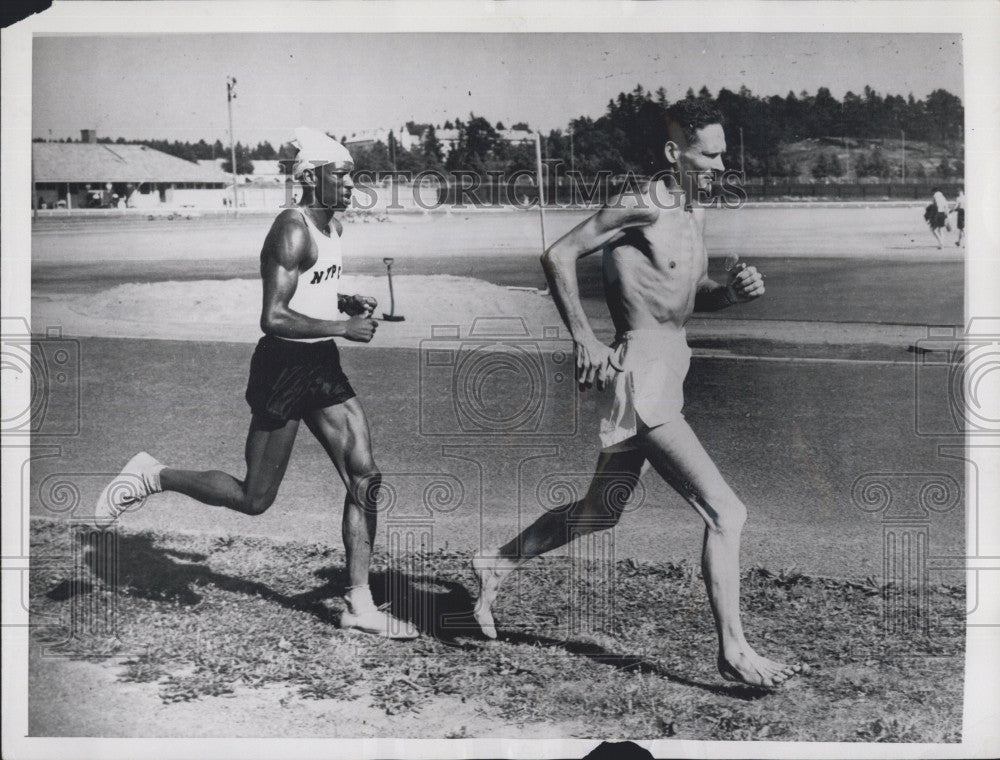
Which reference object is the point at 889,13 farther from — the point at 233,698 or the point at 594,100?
the point at 233,698

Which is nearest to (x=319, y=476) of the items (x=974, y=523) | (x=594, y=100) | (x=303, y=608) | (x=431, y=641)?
(x=303, y=608)

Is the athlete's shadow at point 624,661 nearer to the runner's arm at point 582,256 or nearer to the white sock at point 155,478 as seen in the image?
the runner's arm at point 582,256

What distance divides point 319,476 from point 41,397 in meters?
1.61

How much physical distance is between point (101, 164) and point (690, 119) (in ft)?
10.7

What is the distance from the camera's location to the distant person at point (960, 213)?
578 cm

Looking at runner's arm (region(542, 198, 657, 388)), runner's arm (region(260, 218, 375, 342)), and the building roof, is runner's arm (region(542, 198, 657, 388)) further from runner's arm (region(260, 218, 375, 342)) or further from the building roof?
the building roof

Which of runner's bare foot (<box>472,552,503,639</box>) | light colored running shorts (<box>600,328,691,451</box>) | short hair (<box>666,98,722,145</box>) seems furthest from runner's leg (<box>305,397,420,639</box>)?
short hair (<box>666,98,722,145</box>)

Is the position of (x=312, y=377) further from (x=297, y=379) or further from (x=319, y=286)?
(x=319, y=286)

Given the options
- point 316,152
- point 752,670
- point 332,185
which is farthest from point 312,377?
point 752,670

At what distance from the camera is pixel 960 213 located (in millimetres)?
5820

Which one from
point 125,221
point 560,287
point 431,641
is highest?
point 125,221

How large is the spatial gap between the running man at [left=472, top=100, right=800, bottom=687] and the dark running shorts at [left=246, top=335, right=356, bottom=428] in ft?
4.03

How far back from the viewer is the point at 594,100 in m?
5.76

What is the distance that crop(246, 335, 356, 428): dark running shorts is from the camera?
18.2ft
